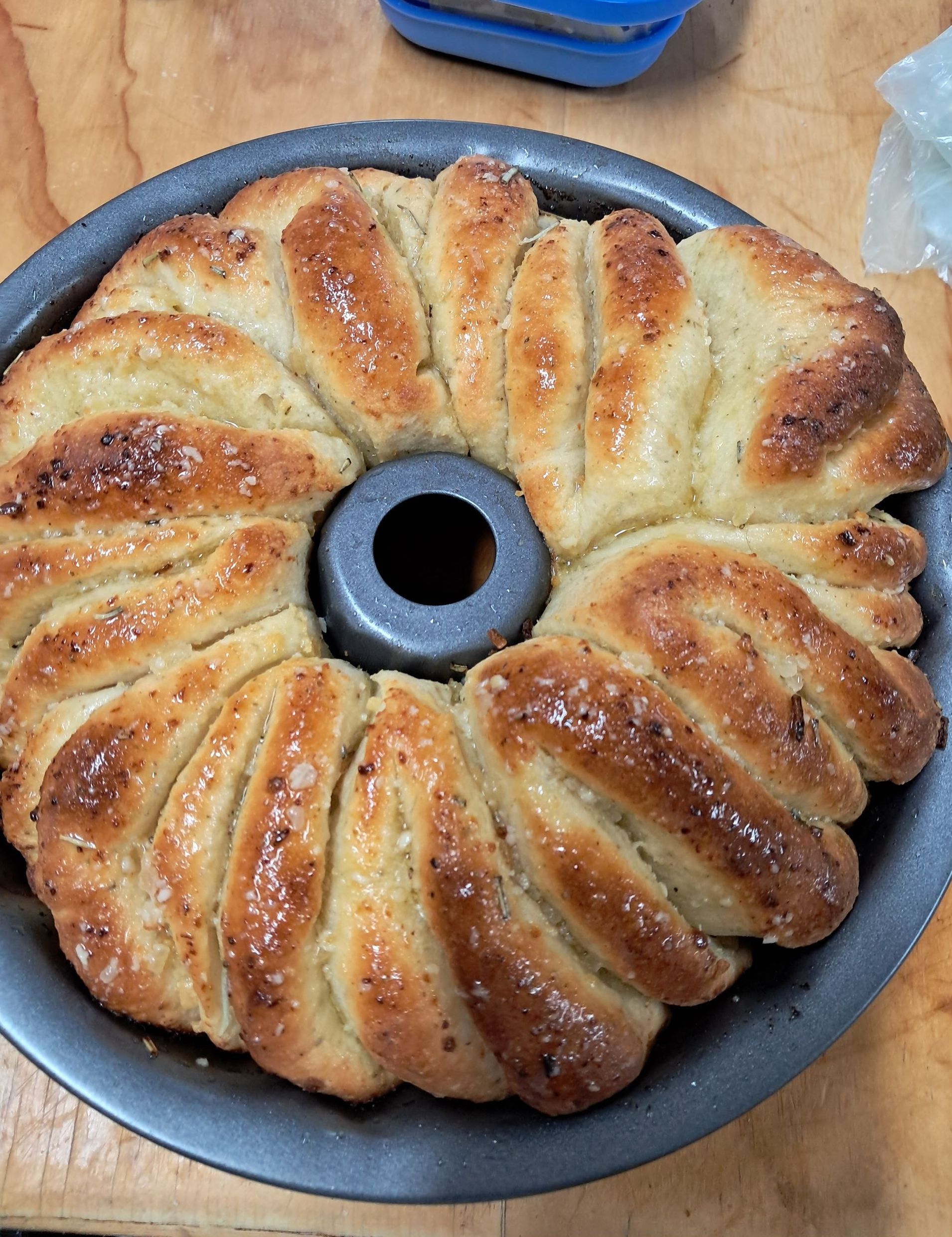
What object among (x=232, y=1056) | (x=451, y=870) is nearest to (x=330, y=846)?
(x=451, y=870)

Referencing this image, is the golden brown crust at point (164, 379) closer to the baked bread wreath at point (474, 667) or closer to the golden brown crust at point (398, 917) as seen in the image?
the baked bread wreath at point (474, 667)

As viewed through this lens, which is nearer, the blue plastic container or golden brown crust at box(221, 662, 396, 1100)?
golden brown crust at box(221, 662, 396, 1100)

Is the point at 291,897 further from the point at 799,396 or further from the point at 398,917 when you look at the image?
the point at 799,396

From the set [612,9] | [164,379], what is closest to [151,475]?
[164,379]

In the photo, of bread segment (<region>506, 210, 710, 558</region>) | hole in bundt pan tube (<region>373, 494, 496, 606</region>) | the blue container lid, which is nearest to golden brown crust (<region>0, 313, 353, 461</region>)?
hole in bundt pan tube (<region>373, 494, 496, 606</region>)

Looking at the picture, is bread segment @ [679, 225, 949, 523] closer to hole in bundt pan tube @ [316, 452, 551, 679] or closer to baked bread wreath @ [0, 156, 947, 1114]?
baked bread wreath @ [0, 156, 947, 1114]
